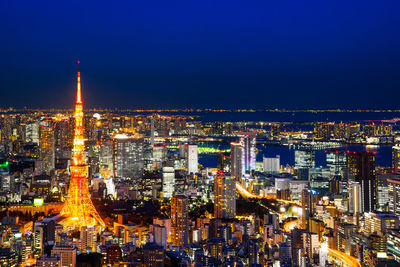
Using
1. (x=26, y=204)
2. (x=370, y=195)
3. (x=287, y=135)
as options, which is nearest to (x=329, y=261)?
(x=370, y=195)

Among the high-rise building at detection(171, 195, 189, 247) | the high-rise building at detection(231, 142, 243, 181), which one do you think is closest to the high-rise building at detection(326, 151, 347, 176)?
the high-rise building at detection(231, 142, 243, 181)

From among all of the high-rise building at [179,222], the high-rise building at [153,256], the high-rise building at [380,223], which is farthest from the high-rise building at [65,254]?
the high-rise building at [380,223]

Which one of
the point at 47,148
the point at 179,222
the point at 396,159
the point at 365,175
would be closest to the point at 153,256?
the point at 179,222

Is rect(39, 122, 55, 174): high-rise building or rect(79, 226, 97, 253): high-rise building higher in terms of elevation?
rect(39, 122, 55, 174): high-rise building

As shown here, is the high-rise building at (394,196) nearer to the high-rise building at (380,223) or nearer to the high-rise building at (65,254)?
the high-rise building at (380,223)

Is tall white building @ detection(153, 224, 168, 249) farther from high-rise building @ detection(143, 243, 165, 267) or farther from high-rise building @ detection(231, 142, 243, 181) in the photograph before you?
high-rise building @ detection(231, 142, 243, 181)

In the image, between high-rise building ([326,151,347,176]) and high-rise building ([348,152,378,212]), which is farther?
high-rise building ([326,151,347,176])

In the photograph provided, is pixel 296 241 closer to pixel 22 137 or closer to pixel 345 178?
pixel 345 178

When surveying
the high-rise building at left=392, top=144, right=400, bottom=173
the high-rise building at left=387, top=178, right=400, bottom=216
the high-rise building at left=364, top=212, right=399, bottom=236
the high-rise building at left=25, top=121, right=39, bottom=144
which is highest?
the high-rise building at left=25, top=121, right=39, bottom=144

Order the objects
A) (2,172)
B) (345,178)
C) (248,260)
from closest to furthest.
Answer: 1. (248,260)
2. (345,178)
3. (2,172)
